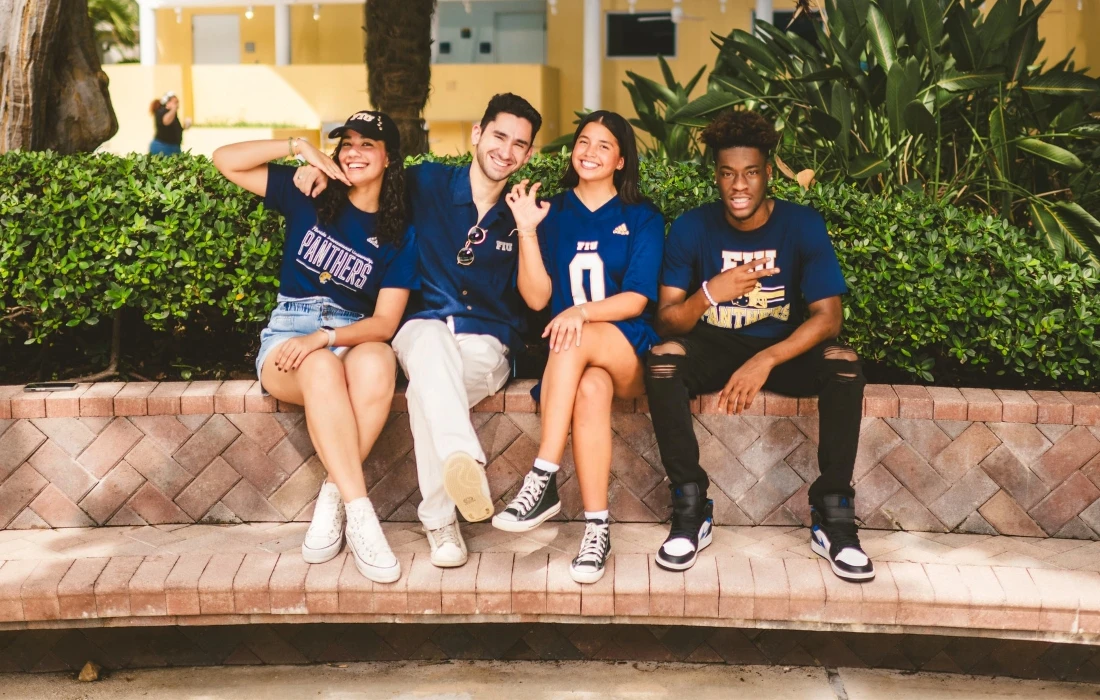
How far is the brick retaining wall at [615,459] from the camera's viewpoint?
399cm

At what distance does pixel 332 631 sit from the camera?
12.6ft

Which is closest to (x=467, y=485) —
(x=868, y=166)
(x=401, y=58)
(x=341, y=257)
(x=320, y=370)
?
(x=320, y=370)

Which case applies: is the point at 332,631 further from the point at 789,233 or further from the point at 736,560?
the point at 789,233

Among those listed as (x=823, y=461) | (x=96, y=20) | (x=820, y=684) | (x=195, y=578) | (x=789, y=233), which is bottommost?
(x=820, y=684)

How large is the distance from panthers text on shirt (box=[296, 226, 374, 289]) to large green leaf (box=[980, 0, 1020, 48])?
3.22 m

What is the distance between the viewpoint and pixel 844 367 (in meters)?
3.70

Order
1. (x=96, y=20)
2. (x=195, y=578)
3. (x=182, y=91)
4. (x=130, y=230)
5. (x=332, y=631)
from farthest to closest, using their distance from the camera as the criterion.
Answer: (x=96, y=20)
(x=182, y=91)
(x=130, y=230)
(x=332, y=631)
(x=195, y=578)

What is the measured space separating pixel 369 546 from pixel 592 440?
2.66ft

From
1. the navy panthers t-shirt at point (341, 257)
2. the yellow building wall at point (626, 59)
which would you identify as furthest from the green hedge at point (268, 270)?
the yellow building wall at point (626, 59)

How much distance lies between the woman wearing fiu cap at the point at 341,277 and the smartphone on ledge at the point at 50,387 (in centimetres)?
80

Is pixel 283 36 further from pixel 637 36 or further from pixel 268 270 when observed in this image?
pixel 268 270

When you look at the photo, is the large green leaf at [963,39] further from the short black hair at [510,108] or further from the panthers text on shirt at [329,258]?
the panthers text on shirt at [329,258]

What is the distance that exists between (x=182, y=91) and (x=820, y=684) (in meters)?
18.5

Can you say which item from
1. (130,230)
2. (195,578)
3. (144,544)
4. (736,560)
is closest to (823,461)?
(736,560)
